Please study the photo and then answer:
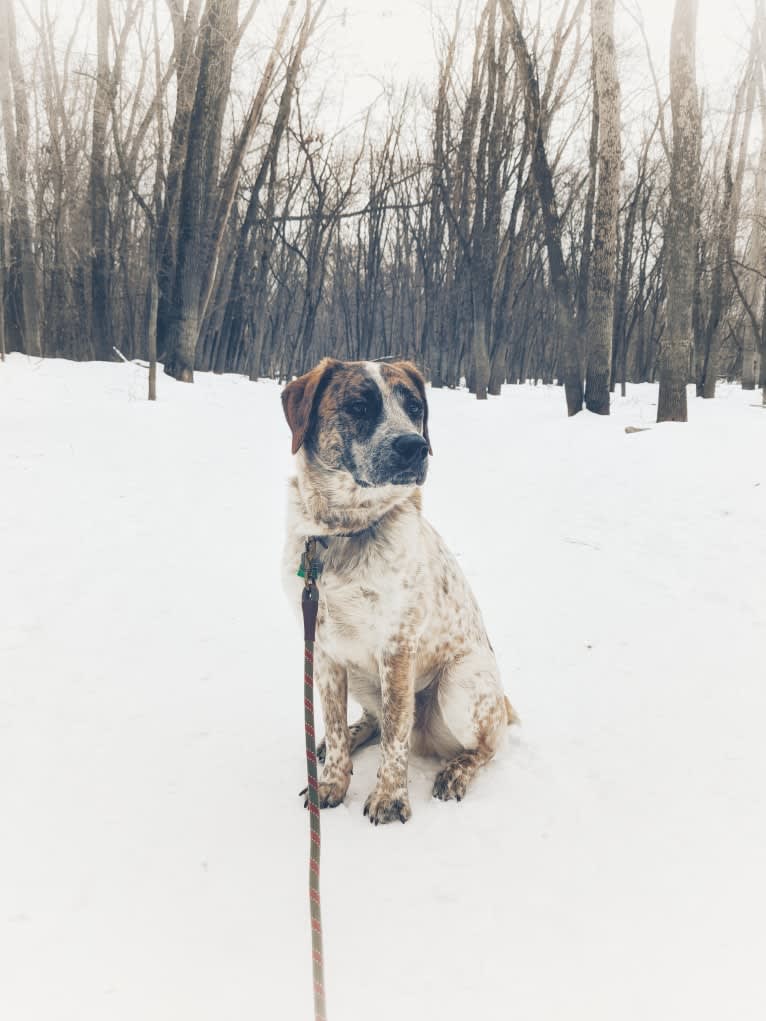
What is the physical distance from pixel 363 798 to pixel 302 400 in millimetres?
1533

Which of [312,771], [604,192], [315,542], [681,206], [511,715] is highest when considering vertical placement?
[604,192]

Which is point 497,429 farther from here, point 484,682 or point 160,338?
point 484,682

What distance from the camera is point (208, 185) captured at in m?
13.1

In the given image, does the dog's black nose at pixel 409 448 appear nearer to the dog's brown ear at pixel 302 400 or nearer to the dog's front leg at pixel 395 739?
the dog's brown ear at pixel 302 400

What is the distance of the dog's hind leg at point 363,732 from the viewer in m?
2.72

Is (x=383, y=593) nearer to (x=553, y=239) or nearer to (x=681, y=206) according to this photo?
(x=681, y=206)

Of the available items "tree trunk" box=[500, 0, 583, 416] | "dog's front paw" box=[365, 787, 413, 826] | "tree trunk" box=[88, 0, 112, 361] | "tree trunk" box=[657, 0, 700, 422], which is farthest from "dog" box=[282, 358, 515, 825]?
"tree trunk" box=[88, 0, 112, 361]

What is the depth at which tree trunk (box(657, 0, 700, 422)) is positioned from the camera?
8.67m

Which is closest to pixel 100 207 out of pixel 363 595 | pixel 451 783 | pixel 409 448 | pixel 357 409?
pixel 357 409

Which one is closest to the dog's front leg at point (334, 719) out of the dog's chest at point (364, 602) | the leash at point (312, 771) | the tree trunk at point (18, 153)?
the dog's chest at point (364, 602)

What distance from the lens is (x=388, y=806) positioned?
7.43 ft

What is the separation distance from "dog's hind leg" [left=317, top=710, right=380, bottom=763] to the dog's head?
1.12m

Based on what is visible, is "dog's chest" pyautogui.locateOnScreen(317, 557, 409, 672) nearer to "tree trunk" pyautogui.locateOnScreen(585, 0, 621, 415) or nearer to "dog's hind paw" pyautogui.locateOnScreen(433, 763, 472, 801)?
"dog's hind paw" pyautogui.locateOnScreen(433, 763, 472, 801)

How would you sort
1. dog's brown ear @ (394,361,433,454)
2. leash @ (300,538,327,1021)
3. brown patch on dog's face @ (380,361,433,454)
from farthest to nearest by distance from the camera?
1. dog's brown ear @ (394,361,433,454)
2. brown patch on dog's face @ (380,361,433,454)
3. leash @ (300,538,327,1021)
